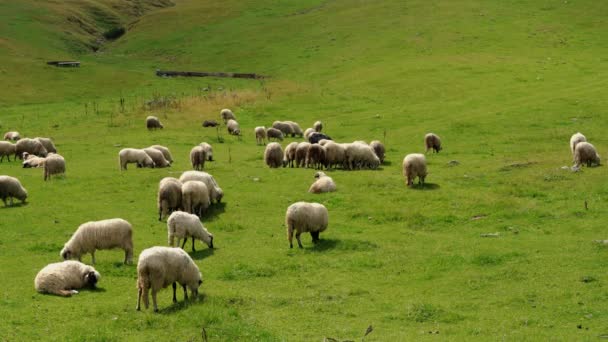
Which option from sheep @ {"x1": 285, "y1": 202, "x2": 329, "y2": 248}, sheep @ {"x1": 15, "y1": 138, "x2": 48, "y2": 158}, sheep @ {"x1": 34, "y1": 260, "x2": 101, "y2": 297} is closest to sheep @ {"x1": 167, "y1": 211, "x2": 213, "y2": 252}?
sheep @ {"x1": 285, "y1": 202, "x2": 329, "y2": 248}

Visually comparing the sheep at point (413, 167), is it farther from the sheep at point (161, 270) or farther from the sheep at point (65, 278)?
the sheep at point (65, 278)

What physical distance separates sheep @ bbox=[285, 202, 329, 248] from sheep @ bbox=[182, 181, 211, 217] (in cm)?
461

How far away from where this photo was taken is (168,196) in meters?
26.6

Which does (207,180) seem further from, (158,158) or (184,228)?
(158,158)

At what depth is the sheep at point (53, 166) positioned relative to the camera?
111ft

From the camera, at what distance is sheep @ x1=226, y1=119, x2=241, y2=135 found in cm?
5012

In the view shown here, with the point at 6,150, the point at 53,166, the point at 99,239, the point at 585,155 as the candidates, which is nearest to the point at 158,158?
the point at 53,166

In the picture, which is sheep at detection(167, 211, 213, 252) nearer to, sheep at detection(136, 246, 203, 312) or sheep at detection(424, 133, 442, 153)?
sheep at detection(136, 246, 203, 312)

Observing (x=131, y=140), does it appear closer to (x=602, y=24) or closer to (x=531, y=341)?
(x=531, y=341)

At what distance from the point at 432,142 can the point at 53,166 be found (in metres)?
19.7

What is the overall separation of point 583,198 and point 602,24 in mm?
59235

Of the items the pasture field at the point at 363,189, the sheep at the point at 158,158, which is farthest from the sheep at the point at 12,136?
the sheep at the point at 158,158

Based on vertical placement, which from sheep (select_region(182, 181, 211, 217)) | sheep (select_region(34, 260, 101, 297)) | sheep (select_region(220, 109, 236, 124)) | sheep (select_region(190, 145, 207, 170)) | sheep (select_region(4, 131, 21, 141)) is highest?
sheep (select_region(220, 109, 236, 124))

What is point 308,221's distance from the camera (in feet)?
76.4
